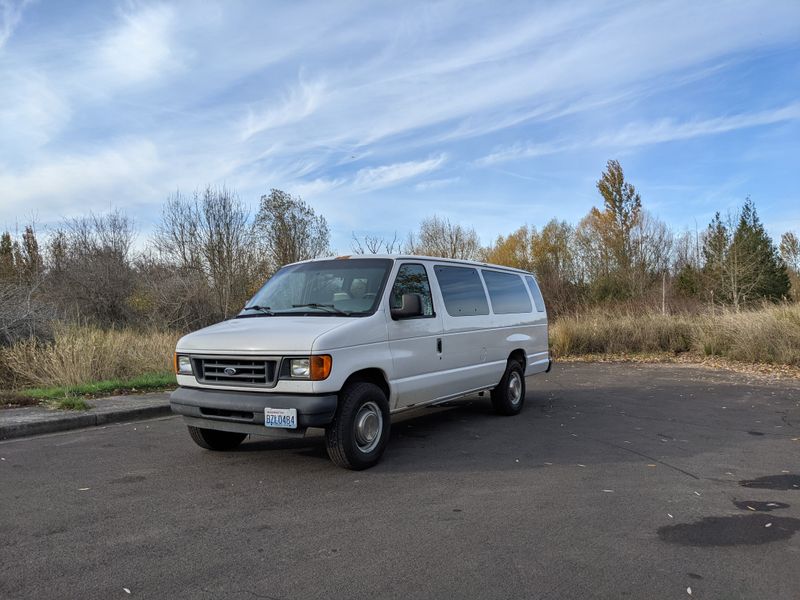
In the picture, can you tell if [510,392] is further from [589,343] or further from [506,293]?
[589,343]

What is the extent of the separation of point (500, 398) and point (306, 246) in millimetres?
24260

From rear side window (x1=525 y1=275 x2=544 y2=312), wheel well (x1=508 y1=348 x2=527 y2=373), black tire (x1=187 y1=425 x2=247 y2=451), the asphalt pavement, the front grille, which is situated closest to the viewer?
the asphalt pavement

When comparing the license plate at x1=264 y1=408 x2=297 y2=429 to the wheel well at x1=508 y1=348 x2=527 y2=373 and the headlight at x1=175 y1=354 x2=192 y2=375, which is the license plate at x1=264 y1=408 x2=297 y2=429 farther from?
the wheel well at x1=508 y1=348 x2=527 y2=373

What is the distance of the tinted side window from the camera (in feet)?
20.6

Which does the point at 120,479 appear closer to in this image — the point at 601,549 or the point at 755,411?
the point at 601,549

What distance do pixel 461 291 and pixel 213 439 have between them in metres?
3.39

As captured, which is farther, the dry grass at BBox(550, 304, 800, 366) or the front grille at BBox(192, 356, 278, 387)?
the dry grass at BBox(550, 304, 800, 366)

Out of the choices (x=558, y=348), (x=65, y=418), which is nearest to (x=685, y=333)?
(x=558, y=348)

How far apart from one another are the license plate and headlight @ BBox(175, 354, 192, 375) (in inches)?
45.8

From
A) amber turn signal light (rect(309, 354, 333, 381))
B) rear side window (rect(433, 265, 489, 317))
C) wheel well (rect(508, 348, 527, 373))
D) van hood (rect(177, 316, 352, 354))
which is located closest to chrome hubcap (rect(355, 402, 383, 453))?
amber turn signal light (rect(309, 354, 333, 381))

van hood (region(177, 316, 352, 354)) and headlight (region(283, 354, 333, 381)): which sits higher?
van hood (region(177, 316, 352, 354))

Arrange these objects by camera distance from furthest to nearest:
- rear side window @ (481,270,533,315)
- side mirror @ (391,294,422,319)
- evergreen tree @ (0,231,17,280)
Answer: evergreen tree @ (0,231,17,280), rear side window @ (481,270,533,315), side mirror @ (391,294,422,319)

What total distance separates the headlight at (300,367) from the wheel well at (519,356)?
4.29 m

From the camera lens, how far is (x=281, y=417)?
511cm
